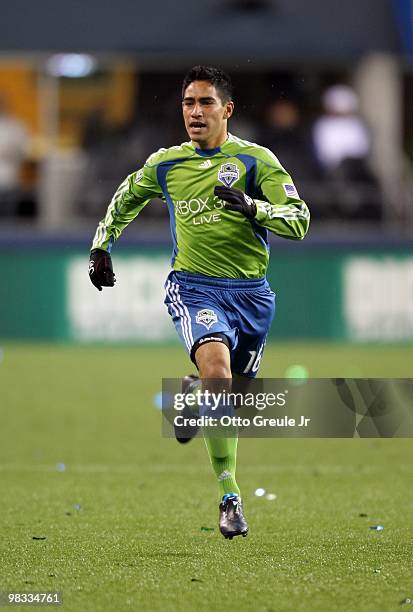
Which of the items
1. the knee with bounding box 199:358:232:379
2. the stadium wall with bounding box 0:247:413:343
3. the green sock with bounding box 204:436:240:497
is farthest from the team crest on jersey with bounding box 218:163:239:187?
the stadium wall with bounding box 0:247:413:343

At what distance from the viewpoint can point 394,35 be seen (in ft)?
63.6

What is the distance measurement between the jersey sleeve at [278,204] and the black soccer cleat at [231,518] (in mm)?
1211

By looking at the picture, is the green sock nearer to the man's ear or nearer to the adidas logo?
the adidas logo

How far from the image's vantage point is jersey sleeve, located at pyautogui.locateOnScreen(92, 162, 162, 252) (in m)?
7.00

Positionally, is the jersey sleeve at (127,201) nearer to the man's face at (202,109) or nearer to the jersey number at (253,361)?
the man's face at (202,109)

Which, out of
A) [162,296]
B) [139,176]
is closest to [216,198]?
[139,176]

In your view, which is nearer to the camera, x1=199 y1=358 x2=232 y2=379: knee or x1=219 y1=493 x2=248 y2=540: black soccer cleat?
x1=219 y1=493 x2=248 y2=540: black soccer cleat

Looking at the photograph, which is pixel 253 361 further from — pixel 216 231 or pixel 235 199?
pixel 235 199

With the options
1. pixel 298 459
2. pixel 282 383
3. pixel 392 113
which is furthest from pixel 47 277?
pixel 282 383

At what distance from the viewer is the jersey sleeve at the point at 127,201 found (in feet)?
23.0

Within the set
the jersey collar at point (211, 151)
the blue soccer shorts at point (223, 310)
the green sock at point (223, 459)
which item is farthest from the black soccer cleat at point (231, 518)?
the jersey collar at point (211, 151)

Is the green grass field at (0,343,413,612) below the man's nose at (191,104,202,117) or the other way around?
below

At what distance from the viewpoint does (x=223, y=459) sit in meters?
6.54

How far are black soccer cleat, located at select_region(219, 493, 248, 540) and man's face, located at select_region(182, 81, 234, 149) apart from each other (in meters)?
1.69
